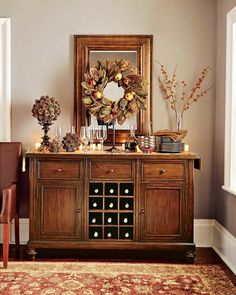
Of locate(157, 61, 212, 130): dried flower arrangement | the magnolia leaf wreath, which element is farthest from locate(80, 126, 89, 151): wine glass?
locate(157, 61, 212, 130): dried flower arrangement

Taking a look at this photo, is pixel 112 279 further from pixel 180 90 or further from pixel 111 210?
pixel 180 90

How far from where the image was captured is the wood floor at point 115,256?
424 cm

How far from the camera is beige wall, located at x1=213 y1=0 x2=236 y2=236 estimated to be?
4.31m

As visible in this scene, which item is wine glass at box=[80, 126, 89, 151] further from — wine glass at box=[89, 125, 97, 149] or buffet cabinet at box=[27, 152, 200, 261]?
buffet cabinet at box=[27, 152, 200, 261]

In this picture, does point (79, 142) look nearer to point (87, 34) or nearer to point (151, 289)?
point (87, 34)

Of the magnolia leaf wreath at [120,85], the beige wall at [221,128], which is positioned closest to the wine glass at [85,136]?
the magnolia leaf wreath at [120,85]

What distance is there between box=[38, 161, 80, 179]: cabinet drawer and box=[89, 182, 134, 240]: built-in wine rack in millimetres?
184

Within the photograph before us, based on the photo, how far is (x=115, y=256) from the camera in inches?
172

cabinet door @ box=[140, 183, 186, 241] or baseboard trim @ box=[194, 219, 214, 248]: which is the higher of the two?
cabinet door @ box=[140, 183, 186, 241]

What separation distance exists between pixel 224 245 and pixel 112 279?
1192 mm

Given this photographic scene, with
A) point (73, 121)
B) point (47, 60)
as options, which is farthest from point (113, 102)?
Result: point (47, 60)

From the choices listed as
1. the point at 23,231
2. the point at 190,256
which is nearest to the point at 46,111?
the point at 23,231

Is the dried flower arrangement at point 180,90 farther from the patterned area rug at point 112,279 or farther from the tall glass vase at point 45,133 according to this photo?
the patterned area rug at point 112,279

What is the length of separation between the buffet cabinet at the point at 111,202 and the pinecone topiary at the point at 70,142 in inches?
5.8
